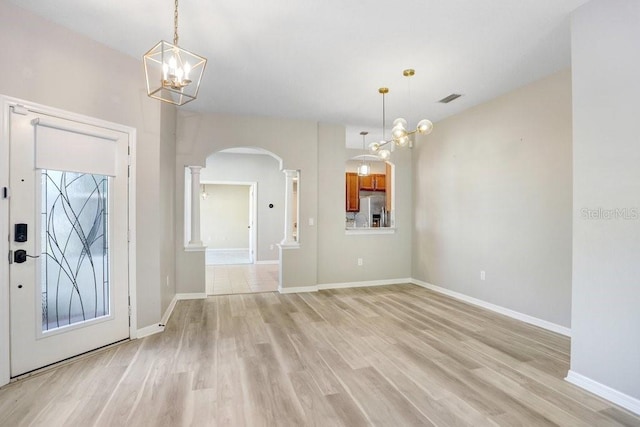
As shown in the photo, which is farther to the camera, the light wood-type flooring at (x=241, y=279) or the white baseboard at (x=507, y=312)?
the light wood-type flooring at (x=241, y=279)

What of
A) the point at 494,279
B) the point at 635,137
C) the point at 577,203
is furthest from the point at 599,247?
the point at 494,279

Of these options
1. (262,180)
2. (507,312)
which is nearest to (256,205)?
(262,180)

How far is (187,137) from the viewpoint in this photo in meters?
4.82

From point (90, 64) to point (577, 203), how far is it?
4.34 m

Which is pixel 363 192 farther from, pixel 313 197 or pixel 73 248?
pixel 73 248

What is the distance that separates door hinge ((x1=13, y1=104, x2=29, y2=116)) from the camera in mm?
2406

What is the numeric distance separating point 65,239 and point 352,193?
6372 millimetres

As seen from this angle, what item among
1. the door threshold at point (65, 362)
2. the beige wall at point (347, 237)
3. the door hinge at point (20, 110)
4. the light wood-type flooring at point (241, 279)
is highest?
the door hinge at point (20, 110)

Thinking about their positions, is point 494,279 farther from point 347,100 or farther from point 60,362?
point 60,362

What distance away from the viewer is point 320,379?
8.13 ft

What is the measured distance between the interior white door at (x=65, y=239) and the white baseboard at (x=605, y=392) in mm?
4021

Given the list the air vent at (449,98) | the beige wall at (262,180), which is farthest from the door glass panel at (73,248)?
the beige wall at (262,180)

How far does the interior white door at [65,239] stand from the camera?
246cm

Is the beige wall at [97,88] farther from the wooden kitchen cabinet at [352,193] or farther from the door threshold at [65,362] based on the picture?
the wooden kitchen cabinet at [352,193]
